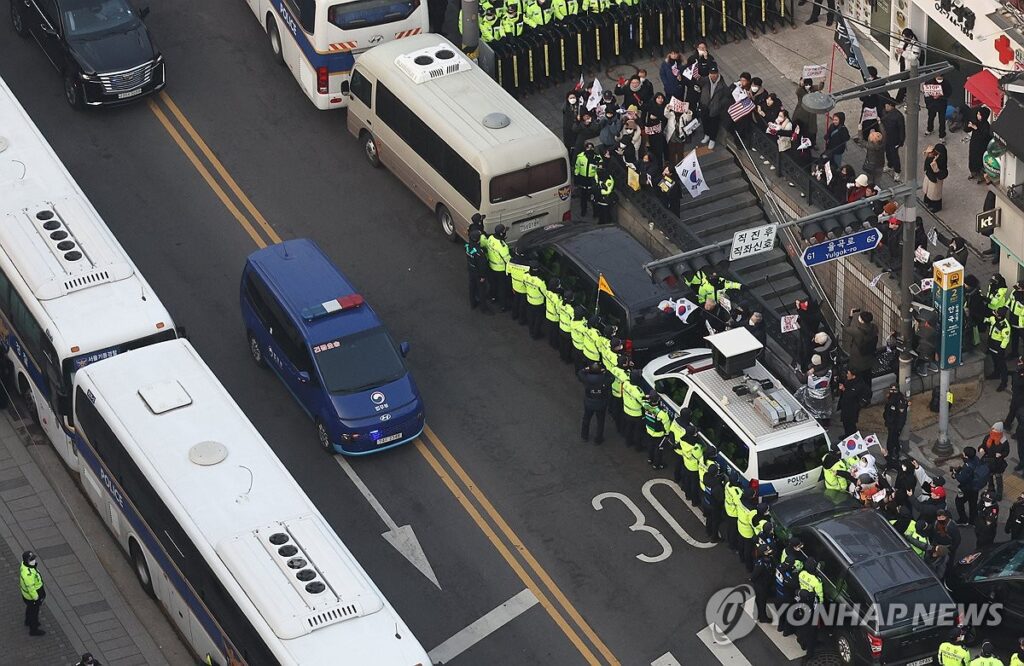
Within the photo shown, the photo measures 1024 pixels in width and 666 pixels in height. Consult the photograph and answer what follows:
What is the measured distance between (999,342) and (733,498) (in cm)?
641

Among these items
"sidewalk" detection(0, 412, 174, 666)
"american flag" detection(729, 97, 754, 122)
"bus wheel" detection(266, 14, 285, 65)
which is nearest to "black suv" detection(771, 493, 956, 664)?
"sidewalk" detection(0, 412, 174, 666)

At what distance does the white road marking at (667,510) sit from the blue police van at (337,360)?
153 inches

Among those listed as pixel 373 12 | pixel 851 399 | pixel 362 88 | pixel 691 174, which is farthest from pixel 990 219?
pixel 373 12

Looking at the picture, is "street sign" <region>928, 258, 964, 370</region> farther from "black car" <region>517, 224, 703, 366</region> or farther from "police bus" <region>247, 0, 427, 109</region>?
"police bus" <region>247, 0, 427, 109</region>

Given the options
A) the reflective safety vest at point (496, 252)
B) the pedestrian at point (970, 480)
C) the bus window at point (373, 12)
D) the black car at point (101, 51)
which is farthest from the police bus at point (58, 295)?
the pedestrian at point (970, 480)

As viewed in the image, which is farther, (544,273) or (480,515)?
(544,273)

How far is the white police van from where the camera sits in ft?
107

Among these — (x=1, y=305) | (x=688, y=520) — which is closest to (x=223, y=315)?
(x=1, y=305)

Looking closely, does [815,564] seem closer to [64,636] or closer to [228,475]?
[228,475]

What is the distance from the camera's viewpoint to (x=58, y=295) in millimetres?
33344

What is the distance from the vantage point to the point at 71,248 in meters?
33.9

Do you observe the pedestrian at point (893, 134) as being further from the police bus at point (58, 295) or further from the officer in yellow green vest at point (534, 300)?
the police bus at point (58, 295)

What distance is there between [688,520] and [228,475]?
7.88 metres

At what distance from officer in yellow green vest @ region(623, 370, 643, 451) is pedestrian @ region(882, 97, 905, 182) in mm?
8065
